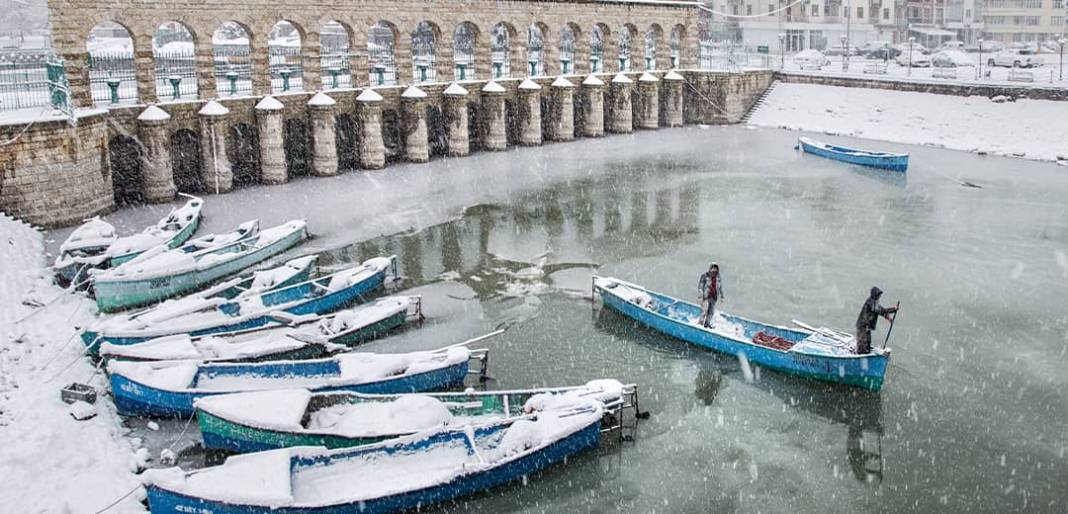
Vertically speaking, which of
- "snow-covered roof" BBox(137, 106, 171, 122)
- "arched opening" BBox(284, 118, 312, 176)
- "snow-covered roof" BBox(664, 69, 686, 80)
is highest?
"snow-covered roof" BBox(664, 69, 686, 80)

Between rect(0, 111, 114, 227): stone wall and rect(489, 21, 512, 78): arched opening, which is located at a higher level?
rect(489, 21, 512, 78): arched opening

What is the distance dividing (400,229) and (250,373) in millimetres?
11613

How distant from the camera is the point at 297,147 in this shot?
35.4 meters

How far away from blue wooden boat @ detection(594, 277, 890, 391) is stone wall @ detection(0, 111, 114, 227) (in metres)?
15.5

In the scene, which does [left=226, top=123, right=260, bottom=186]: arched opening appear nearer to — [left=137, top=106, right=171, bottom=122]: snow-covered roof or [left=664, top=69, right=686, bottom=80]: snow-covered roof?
[left=137, top=106, right=171, bottom=122]: snow-covered roof

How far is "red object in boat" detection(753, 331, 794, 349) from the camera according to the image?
16844 mm

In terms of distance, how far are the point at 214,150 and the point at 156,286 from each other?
39.5ft

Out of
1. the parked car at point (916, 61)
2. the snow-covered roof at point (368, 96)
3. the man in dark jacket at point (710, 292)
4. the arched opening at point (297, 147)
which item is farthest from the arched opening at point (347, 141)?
the parked car at point (916, 61)

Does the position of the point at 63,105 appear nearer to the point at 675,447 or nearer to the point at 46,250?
the point at 46,250

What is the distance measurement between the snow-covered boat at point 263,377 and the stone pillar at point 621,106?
3168 centimetres

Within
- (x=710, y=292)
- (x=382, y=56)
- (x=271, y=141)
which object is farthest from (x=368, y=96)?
(x=382, y=56)

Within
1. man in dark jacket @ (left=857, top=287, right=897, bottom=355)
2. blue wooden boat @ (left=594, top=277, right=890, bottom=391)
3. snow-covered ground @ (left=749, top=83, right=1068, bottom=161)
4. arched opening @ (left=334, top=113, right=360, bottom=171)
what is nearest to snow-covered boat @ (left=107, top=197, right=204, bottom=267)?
blue wooden boat @ (left=594, top=277, right=890, bottom=391)

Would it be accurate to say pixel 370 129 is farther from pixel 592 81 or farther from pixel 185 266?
pixel 185 266

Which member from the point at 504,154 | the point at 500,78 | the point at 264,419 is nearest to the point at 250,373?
the point at 264,419
